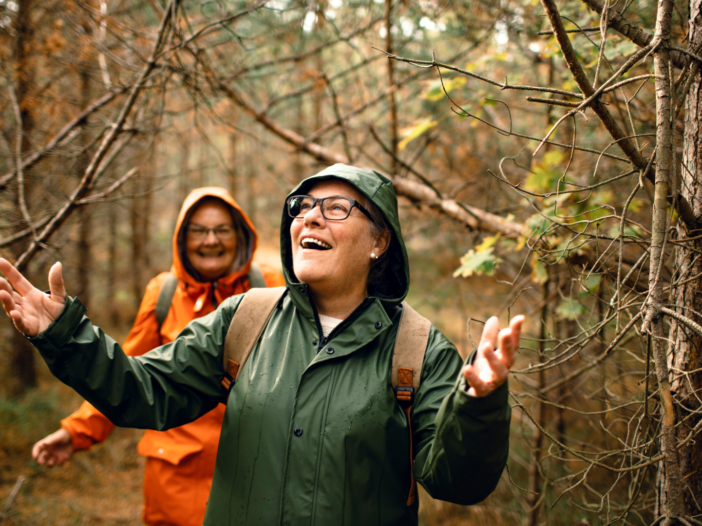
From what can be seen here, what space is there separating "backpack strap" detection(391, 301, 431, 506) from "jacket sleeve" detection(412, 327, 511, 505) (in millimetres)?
76

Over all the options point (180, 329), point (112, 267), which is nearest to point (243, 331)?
point (180, 329)

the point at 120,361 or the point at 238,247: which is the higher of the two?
the point at 238,247

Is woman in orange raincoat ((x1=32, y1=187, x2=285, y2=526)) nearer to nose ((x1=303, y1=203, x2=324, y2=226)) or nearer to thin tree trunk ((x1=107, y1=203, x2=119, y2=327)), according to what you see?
nose ((x1=303, y1=203, x2=324, y2=226))

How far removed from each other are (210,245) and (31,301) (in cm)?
144

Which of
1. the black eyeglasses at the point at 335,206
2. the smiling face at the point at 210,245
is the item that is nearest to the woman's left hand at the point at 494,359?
the black eyeglasses at the point at 335,206

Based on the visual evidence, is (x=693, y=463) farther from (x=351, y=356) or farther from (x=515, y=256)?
(x=515, y=256)

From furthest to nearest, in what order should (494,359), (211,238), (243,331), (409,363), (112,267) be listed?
(112,267) < (211,238) < (243,331) < (409,363) < (494,359)

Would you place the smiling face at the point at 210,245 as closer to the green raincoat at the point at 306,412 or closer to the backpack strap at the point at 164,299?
the backpack strap at the point at 164,299

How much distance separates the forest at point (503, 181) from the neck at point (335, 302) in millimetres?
536

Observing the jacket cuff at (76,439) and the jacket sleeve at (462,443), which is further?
the jacket cuff at (76,439)

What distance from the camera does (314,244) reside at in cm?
188

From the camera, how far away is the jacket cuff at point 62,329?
1405 millimetres

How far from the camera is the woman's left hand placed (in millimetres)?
1174

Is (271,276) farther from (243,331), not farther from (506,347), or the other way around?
(506,347)
